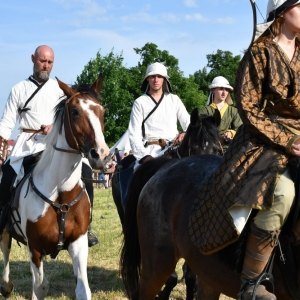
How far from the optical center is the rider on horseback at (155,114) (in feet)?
25.3

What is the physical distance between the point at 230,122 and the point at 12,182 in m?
3.40

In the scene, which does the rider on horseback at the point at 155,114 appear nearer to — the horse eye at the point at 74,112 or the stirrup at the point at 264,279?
the horse eye at the point at 74,112

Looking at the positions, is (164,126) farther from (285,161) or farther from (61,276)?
(285,161)

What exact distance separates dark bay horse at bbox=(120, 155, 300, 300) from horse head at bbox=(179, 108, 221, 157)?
5.10ft

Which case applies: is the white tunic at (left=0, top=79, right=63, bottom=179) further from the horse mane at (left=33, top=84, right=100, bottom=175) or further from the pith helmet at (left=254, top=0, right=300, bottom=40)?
the pith helmet at (left=254, top=0, right=300, bottom=40)

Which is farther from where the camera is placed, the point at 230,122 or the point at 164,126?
the point at 230,122

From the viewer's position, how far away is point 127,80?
48.3m

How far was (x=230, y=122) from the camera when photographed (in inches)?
341

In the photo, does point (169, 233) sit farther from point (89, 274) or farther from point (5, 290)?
point (89, 274)

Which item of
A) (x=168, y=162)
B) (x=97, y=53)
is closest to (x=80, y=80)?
(x=97, y=53)

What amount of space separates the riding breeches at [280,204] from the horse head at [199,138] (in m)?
3.27

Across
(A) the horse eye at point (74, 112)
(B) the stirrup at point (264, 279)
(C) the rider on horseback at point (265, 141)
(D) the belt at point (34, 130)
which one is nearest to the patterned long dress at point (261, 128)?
(C) the rider on horseback at point (265, 141)

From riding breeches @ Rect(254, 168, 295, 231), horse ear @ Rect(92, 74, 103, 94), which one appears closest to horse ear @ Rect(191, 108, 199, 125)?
horse ear @ Rect(92, 74, 103, 94)

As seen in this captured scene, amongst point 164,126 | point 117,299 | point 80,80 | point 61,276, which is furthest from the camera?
point 80,80
